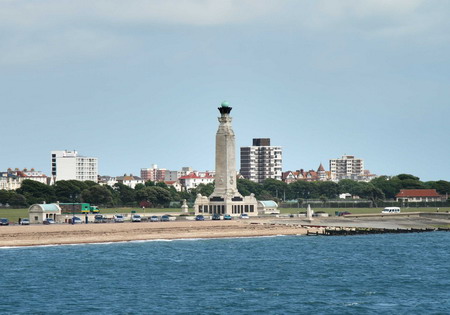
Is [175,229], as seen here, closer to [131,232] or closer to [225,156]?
[131,232]

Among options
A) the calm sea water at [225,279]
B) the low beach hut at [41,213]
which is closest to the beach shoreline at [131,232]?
the calm sea water at [225,279]

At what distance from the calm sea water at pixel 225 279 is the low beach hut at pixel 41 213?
91.9 ft

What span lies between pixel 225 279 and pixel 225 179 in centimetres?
8933

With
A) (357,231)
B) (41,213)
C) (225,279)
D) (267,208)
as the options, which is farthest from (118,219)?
(225,279)

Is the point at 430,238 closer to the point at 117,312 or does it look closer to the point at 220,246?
the point at 220,246

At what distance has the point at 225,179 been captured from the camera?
557 feet

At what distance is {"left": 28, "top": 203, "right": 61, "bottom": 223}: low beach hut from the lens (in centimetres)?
14025

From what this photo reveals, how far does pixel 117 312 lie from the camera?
63.1m

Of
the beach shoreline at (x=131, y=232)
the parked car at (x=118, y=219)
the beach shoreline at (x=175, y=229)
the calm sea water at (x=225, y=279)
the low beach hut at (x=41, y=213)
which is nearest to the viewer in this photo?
the calm sea water at (x=225, y=279)

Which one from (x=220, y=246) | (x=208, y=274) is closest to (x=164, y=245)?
(x=220, y=246)

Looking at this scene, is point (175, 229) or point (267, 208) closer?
point (175, 229)

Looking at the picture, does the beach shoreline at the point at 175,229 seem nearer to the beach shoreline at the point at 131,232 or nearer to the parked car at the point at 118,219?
the beach shoreline at the point at 131,232

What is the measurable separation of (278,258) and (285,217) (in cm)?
6345

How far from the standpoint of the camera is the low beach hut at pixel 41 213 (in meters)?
140
